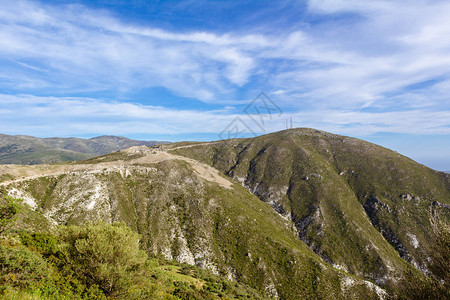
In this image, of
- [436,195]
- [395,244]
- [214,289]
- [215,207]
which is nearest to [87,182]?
[215,207]

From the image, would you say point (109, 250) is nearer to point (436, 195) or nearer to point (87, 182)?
point (87, 182)

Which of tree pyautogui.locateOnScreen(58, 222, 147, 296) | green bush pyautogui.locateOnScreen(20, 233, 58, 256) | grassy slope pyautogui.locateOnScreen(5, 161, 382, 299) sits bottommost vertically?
grassy slope pyautogui.locateOnScreen(5, 161, 382, 299)

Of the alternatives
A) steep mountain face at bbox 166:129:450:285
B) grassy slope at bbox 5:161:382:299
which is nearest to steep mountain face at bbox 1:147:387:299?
grassy slope at bbox 5:161:382:299

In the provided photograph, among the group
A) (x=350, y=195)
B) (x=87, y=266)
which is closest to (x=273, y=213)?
(x=350, y=195)

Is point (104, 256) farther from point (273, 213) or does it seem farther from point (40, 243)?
point (273, 213)

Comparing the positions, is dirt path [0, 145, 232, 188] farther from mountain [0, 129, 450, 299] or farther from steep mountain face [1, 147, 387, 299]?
steep mountain face [1, 147, 387, 299]

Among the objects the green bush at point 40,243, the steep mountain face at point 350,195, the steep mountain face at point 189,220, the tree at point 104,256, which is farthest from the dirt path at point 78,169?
the tree at point 104,256
